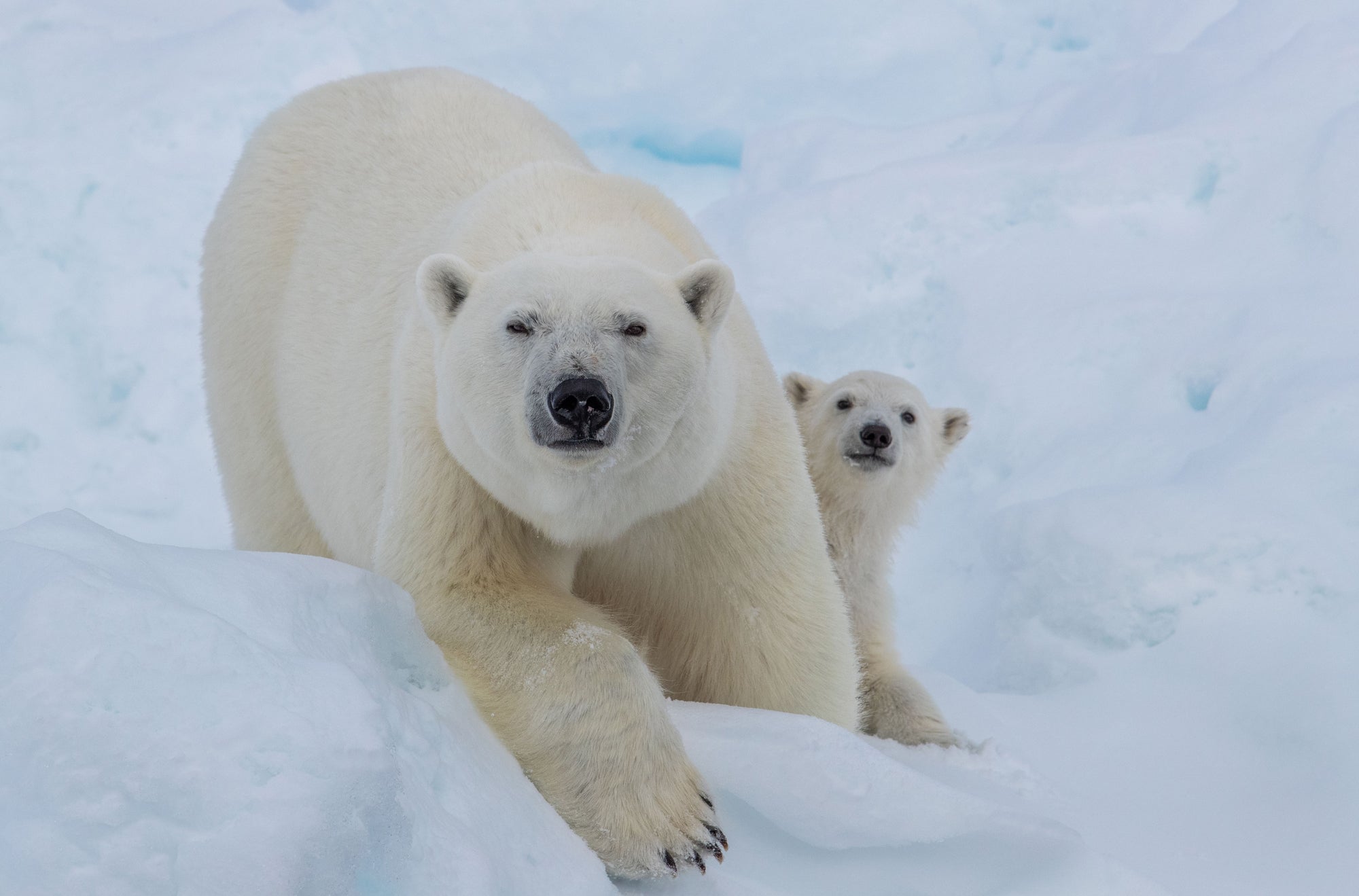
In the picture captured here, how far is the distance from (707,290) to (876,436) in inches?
92.0

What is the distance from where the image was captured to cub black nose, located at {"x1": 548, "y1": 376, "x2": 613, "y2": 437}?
198 centimetres

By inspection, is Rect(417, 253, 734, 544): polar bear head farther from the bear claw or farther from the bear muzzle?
the bear claw

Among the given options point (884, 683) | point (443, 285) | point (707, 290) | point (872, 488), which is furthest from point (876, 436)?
point (443, 285)

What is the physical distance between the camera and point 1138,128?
10922mm

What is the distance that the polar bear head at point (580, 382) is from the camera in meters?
2.04

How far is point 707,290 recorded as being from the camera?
2314mm

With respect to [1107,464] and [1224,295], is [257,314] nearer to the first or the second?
[1107,464]

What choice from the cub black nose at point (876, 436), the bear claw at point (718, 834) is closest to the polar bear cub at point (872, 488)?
the cub black nose at point (876, 436)

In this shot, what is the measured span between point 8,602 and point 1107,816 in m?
3.28

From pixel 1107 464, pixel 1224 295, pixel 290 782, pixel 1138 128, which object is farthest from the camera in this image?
pixel 1138 128

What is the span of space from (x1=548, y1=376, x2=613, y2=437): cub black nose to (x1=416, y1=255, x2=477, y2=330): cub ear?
0.42 m

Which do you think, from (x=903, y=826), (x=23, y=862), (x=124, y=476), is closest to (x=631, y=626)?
(x=903, y=826)

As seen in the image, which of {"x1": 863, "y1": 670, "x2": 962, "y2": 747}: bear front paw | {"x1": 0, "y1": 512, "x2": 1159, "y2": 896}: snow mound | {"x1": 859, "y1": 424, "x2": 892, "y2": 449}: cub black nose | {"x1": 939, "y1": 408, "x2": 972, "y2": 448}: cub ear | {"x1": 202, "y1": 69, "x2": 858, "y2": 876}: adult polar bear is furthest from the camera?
{"x1": 939, "y1": 408, "x2": 972, "y2": 448}: cub ear

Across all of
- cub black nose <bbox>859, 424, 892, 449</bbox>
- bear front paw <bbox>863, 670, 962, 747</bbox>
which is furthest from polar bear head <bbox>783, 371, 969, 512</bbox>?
bear front paw <bbox>863, 670, 962, 747</bbox>
